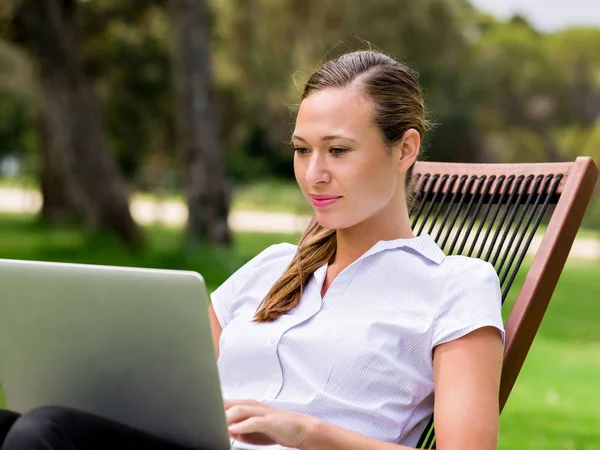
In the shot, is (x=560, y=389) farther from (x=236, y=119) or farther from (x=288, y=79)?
(x=288, y=79)

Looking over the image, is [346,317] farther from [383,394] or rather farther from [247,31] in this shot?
→ [247,31]

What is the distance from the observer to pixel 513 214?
3020 mm

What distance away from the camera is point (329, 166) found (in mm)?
2293

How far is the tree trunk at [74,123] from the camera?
13773 mm

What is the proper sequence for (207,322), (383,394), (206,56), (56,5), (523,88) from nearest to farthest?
(207,322) → (383,394) → (206,56) → (56,5) → (523,88)

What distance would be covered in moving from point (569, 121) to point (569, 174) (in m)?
39.6

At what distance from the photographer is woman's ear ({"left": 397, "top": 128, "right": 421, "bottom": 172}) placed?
2363 millimetres

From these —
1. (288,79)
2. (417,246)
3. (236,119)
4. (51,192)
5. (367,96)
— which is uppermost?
(288,79)

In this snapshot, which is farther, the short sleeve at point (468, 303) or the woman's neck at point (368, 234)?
the woman's neck at point (368, 234)

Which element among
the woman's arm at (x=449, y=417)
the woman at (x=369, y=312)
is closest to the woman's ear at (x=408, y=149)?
the woman at (x=369, y=312)

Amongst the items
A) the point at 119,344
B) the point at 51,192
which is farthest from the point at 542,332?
the point at 51,192

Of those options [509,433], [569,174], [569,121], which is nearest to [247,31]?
[569,121]

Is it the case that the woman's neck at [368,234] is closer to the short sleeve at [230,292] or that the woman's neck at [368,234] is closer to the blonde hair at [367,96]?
the blonde hair at [367,96]

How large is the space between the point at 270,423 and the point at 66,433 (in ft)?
1.17
